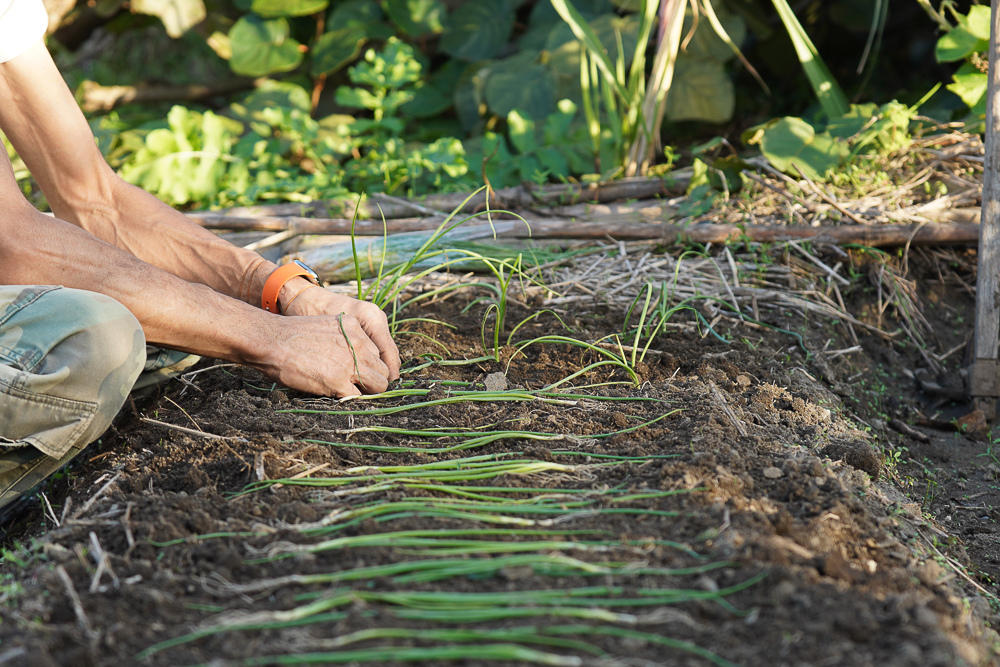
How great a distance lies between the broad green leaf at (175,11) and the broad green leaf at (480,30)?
1256 millimetres

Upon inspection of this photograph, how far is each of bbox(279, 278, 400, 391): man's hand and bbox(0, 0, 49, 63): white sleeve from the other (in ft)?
2.45

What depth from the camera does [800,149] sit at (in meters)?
2.40

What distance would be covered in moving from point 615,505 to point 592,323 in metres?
0.90

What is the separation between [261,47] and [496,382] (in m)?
2.82

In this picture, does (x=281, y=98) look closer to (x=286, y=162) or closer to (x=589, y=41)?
(x=286, y=162)

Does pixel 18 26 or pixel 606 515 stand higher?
pixel 18 26

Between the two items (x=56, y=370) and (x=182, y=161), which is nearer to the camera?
(x=56, y=370)

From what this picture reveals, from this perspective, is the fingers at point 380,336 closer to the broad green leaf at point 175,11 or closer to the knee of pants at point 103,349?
the knee of pants at point 103,349

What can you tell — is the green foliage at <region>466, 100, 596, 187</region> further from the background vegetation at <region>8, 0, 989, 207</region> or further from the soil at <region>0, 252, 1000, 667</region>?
the soil at <region>0, 252, 1000, 667</region>

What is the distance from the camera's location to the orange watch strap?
168 cm

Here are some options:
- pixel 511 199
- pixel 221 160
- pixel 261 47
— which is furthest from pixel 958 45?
pixel 261 47

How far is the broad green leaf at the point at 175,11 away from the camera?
354cm

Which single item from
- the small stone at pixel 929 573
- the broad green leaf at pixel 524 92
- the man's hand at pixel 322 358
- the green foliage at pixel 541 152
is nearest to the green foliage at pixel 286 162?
the green foliage at pixel 541 152

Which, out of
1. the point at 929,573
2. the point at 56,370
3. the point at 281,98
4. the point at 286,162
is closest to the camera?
the point at 929,573
